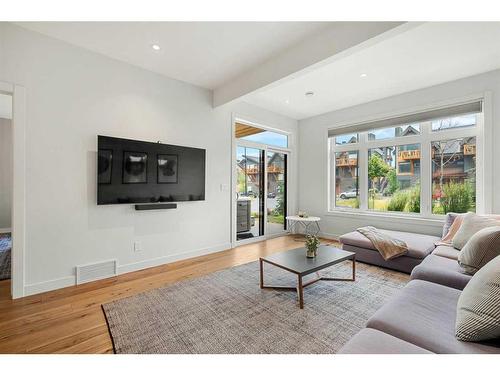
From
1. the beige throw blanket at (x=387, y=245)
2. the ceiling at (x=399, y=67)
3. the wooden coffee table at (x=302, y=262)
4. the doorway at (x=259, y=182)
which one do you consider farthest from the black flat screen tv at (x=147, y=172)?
the beige throw blanket at (x=387, y=245)

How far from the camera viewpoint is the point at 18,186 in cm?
238

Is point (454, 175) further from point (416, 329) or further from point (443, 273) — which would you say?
point (416, 329)

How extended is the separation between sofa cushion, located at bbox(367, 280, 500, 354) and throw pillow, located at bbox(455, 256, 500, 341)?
0.17ft

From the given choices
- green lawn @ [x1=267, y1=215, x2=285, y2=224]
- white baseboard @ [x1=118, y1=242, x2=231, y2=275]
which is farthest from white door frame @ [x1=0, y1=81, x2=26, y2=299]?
green lawn @ [x1=267, y1=215, x2=285, y2=224]

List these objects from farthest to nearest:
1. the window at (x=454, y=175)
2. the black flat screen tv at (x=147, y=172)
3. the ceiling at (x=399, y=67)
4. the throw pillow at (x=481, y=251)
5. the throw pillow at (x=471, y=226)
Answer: the window at (x=454, y=175) → the black flat screen tv at (x=147, y=172) → the throw pillow at (x=471, y=226) → the ceiling at (x=399, y=67) → the throw pillow at (x=481, y=251)

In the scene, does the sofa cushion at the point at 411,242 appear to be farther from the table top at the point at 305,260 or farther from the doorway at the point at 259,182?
the doorway at the point at 259,182

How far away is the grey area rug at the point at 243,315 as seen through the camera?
5.57ft

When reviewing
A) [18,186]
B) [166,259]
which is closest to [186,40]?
[18,186]

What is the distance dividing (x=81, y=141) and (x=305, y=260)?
2893 millimetres

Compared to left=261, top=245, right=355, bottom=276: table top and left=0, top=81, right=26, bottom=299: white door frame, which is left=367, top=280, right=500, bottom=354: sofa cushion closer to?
left=261, top=245, right=355, bottom=276: table top

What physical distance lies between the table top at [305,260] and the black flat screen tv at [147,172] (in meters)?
1.70

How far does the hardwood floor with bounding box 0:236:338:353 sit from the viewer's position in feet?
5.62

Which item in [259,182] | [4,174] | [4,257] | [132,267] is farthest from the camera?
[4,174]
